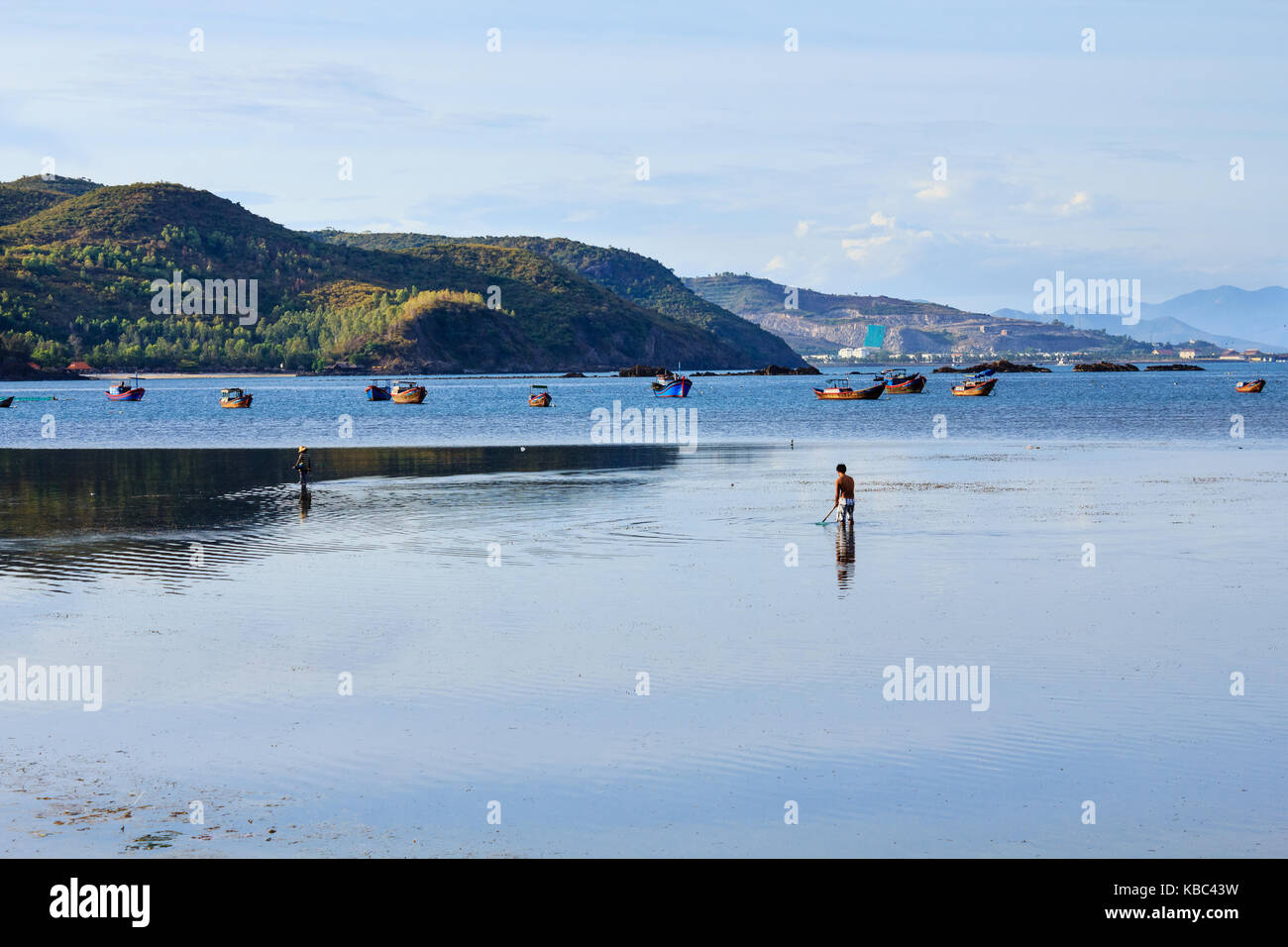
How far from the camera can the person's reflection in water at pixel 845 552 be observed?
25397 millimetres

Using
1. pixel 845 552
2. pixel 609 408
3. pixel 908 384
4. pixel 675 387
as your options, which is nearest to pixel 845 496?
pixel 845 552

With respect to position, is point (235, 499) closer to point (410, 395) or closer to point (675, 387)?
point (410, 395)

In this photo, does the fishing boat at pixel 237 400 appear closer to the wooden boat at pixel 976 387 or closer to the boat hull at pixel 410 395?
the boat hull at pixel 410 395

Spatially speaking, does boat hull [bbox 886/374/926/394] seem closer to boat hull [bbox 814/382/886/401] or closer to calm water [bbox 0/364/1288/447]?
calm water [bbox 0/364/1288/447]

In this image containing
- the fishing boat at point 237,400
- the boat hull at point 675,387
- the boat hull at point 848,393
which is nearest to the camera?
the fishing boat at point 237,400

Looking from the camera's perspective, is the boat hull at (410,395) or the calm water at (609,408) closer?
the calm water at (609,408)

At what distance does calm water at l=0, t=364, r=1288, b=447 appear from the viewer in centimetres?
8262

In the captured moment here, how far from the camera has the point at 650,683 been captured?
56.6ft

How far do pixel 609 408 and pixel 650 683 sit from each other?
369ft

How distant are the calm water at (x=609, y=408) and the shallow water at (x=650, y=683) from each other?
46.9 meters

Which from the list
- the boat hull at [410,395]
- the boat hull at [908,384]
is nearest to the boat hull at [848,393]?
the boat hull at [908,384]
